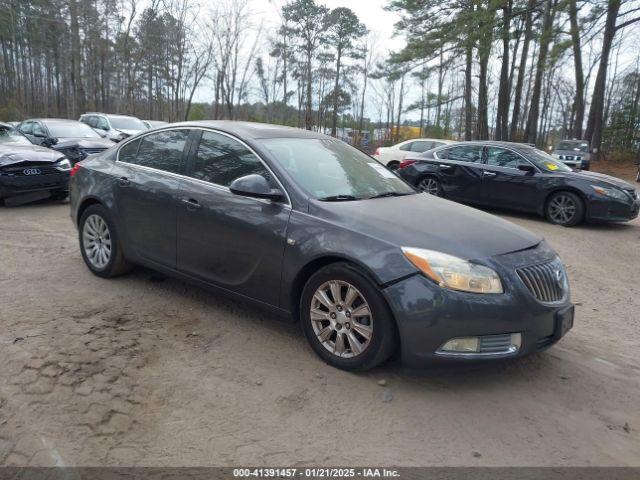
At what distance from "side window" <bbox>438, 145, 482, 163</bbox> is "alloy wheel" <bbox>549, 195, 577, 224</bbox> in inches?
67.0

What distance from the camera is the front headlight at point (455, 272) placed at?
9.93 feet

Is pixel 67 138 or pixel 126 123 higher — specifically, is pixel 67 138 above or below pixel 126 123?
below

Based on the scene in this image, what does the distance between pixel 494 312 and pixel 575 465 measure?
0.88 meters

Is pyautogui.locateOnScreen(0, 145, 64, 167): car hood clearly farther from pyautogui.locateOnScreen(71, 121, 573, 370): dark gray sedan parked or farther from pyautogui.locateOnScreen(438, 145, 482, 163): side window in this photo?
pyautogui.locateOnScreen(438, 145, 482, 163): side window

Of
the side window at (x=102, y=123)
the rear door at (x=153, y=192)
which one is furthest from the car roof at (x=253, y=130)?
the side window at (x=102, y=123)

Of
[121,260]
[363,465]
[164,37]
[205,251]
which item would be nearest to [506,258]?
[363,465]

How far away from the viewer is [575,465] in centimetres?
259

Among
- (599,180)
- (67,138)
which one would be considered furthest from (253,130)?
(67,138)

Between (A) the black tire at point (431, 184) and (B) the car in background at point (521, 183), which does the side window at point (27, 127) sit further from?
(A) the black tire at point (431, 184)

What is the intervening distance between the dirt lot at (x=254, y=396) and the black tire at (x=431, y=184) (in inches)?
247

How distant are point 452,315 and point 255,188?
1602 millimetres

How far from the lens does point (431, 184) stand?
1082 centimetres

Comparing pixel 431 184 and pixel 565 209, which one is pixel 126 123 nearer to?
pixel 431 184

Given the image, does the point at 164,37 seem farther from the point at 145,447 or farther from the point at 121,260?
the point at 145,447
